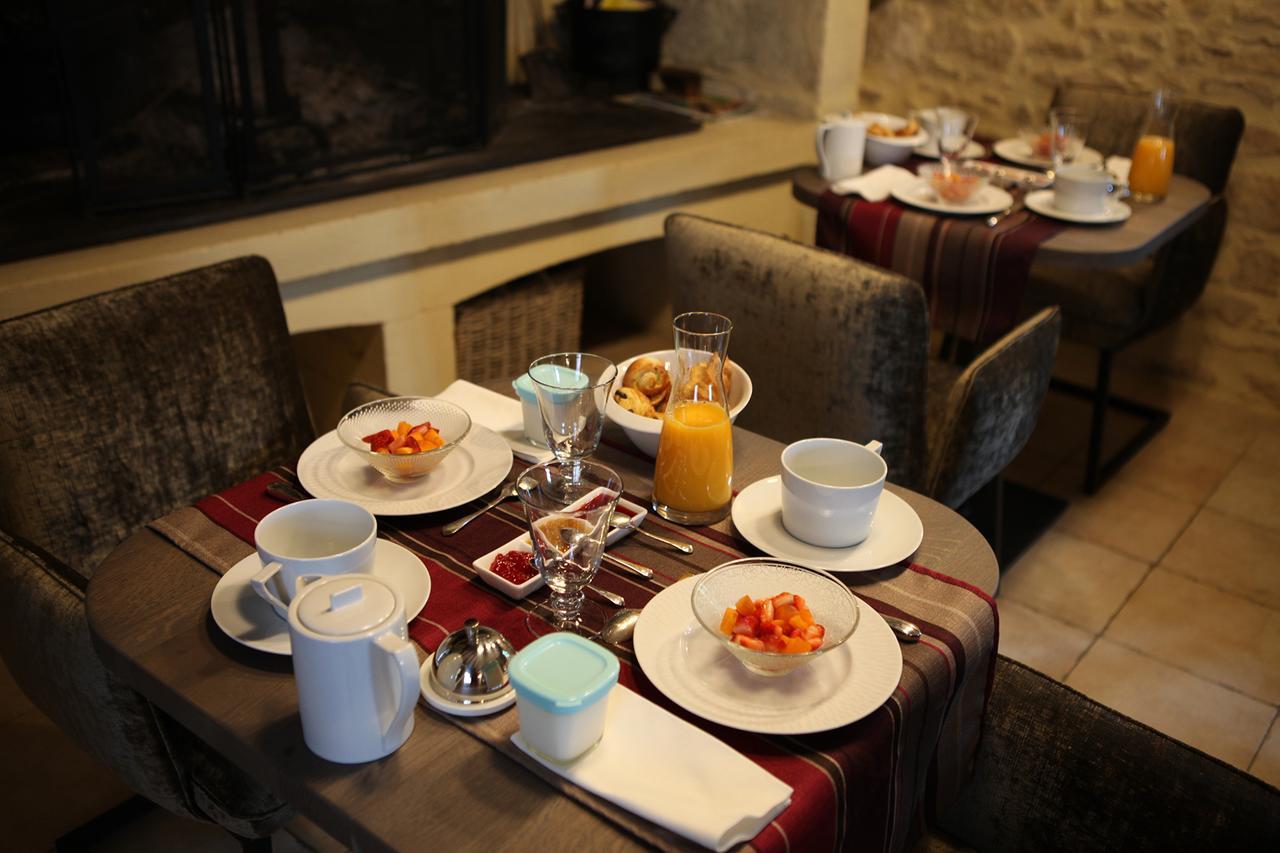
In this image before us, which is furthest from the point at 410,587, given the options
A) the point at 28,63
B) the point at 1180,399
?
the point at 1180,399

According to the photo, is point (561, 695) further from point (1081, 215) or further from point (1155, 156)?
point (1155, 156)

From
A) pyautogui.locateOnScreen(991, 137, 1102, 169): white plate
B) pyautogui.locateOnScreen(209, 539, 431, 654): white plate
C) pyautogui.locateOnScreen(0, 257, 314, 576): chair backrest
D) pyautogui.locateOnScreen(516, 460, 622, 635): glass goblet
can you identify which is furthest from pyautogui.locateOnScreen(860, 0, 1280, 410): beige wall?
pyautogui.locateOnScreen(209, 539, 431, 654): white plate

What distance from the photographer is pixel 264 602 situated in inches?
40.2

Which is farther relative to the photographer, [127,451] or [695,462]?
[127,451]

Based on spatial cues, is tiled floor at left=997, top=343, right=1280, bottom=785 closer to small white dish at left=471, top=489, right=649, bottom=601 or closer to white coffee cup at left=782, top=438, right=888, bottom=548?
white coffee cup at left=782, top=438, right=888, bottom=548

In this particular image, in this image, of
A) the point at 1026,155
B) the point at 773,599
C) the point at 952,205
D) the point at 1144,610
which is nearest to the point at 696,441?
the point at 773,599

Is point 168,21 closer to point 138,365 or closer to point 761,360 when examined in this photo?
point 138,365

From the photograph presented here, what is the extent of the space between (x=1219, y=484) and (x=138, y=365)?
226 cm

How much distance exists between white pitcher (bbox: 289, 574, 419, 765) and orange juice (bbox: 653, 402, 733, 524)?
388mm

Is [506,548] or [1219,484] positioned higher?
[506,548]

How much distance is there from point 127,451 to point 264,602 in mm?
571

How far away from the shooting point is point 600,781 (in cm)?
84

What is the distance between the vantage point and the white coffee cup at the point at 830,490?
43.7 inches

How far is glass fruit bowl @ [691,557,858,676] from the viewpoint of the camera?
930mm
